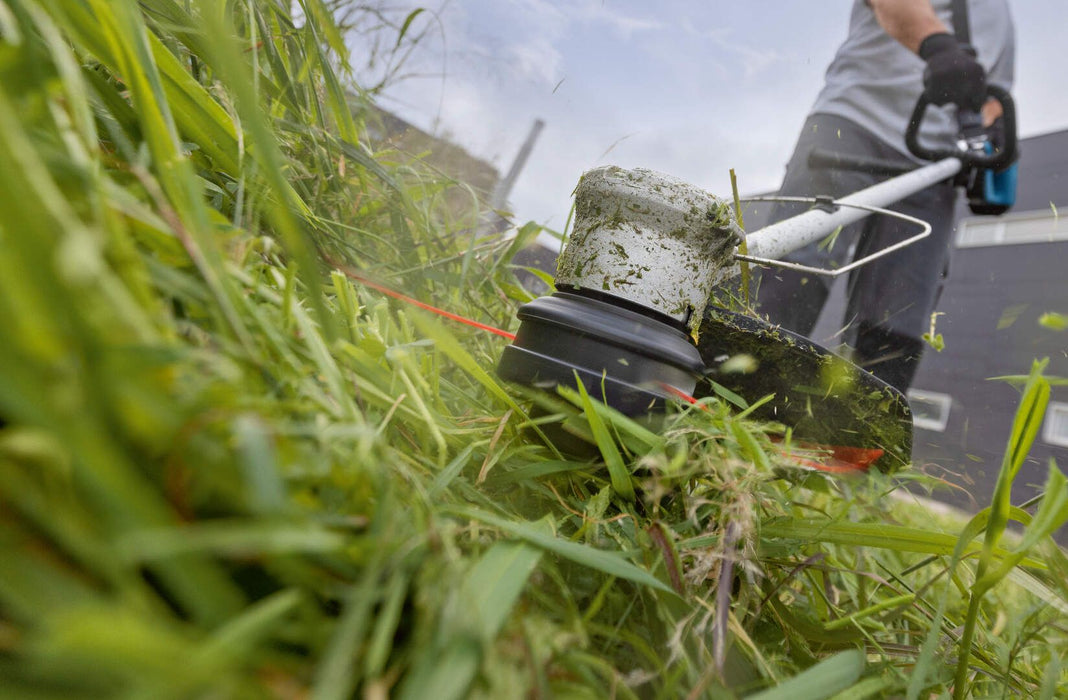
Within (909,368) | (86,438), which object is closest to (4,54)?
(86,438)

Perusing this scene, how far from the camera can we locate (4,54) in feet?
1.18

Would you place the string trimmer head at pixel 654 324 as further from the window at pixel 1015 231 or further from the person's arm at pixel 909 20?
the window at pixel 1015 231

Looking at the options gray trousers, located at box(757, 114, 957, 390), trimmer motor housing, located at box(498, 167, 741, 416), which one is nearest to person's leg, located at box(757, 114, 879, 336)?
gray trousers, located at box(757, 114, 957, 390)

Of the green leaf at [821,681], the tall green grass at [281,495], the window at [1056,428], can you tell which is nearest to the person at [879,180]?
the tall green grass at [281,495]

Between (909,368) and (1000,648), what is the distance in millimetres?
1985

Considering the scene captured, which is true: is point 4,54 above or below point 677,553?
above

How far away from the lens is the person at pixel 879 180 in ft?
7.38

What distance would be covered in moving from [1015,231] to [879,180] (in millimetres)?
11800

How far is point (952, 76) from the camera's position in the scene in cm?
218

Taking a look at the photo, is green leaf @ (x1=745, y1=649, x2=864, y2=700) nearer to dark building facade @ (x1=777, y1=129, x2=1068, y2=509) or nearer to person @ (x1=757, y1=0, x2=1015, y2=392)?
person @ (x1=757, y1=0, x2=1015, y2=392)

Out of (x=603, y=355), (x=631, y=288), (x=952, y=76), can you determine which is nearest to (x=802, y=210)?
(x=952, y=76)

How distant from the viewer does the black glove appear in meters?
2.18

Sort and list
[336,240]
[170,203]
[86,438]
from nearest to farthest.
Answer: [86,438] → [170,203] → [336,240]

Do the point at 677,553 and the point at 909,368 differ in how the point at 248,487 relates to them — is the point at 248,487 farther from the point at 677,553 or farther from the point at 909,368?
Result: the point at 909,368
